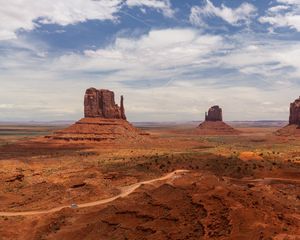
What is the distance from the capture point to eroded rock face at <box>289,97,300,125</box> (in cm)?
17264

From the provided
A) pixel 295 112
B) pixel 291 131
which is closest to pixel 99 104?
pixel 291 131

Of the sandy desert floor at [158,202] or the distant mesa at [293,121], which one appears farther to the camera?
the distant mesa at [293,121]

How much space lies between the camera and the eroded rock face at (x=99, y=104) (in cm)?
14238

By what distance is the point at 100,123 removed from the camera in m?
138

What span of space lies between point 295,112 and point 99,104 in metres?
93.1

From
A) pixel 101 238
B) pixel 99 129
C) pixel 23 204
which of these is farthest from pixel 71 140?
pixel 101 238

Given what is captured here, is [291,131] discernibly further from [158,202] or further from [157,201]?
[158,202]

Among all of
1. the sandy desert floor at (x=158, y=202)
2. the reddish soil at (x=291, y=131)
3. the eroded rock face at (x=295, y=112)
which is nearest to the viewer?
the sandy desert floor at (x=158, y=202)

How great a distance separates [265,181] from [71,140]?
89149 millimetres

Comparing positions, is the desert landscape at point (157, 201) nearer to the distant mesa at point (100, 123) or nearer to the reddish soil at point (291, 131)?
the distant mesa at point (100, 123)

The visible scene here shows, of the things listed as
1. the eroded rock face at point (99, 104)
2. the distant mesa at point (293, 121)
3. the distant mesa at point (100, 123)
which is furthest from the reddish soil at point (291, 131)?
the eroded rock face at point (99, 104)

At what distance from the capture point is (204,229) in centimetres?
2589

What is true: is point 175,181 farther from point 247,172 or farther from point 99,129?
point 99,129

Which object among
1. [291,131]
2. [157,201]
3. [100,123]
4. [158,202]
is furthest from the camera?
[291,131]
